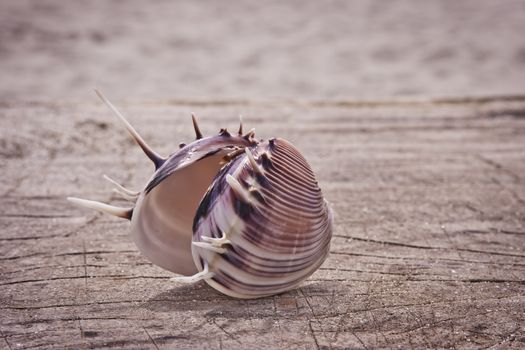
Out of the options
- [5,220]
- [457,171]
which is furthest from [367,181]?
[5,220]

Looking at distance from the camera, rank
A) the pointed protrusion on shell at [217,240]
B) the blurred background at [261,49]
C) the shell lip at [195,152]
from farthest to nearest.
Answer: the blurred background at [261,49], the shell lip at [195,152], the pointed protrusion on shell at [217,240]

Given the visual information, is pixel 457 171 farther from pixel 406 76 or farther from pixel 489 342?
pixel 406 76

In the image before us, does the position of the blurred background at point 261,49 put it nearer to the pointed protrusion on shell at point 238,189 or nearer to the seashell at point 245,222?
the seashell at point 245,222

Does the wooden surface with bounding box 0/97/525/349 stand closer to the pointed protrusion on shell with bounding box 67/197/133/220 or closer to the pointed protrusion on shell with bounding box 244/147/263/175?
the pointed protrusion on shell with bounding box 67/197/133/220

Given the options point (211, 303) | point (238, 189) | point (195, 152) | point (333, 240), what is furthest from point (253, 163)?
point (333, 240)

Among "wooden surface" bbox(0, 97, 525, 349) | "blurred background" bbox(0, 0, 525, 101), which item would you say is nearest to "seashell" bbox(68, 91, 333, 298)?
"wooden surface" bbox(0, 97, 525, 349)

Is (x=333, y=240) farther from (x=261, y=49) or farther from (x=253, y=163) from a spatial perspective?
(x=261, y=49)

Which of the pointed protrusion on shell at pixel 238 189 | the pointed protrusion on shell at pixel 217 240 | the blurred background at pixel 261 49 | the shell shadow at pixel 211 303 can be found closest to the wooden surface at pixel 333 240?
the shell shadow at pixel 211 303

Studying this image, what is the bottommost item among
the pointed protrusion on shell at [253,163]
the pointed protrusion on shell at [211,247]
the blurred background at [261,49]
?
the blurred background at [261,49]
